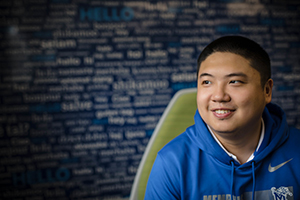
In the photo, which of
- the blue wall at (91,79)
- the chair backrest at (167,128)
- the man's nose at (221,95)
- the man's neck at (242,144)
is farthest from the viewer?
the blue wall at (91,79)

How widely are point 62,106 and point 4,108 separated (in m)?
0.45

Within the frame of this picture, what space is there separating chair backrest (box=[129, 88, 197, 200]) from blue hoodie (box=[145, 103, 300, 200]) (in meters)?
0.23

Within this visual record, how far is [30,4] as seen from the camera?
178 cm

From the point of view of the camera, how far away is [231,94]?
→ 29.2 inches

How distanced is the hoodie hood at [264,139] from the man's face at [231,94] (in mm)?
→ 72

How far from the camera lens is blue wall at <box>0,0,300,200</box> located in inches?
71.3

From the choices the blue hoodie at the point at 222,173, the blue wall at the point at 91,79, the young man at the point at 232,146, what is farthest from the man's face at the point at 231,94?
the blue wall at the point at 91,79

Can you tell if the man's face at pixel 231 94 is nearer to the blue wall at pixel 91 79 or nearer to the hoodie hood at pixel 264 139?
the hoodie hood at pixel 264 139

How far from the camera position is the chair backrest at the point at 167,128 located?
1.08 m

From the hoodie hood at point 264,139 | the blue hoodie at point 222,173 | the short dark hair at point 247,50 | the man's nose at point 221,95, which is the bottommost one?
the blue hoodie at point 222,173

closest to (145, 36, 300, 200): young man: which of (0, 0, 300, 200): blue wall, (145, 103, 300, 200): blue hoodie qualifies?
(145, 103, 300, 200): blue hoodie

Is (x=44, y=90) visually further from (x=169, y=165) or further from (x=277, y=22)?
(x=277, y=22)

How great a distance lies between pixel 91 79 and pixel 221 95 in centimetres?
142

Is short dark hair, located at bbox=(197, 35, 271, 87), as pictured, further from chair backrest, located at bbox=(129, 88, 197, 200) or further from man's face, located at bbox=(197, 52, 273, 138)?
chair backrest, located at bbox=(129, 88, 197, 200)
